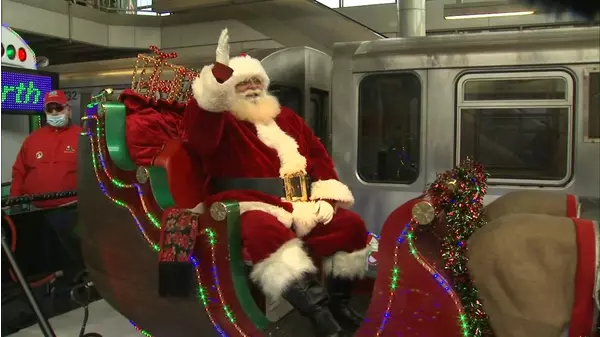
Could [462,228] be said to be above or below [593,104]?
below

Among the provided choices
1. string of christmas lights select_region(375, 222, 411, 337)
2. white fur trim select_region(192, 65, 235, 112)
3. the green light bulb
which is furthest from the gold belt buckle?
the green light bulb

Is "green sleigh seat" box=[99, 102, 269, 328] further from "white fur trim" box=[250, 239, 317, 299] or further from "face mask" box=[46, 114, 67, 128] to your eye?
"face mask" box=[46, 114, 67, 128]

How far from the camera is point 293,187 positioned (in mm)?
1876

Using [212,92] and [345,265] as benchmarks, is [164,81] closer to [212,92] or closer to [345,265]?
[212,92]

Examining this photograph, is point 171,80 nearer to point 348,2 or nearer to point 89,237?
point 89,237

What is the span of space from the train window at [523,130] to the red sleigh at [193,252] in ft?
1.23

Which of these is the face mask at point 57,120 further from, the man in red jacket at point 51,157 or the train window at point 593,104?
the train window at point 593,104

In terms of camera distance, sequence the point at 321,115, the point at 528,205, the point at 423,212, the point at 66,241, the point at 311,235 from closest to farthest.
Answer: the point at 423,212 < the point at 528,205 < the point at 311,235 < the point at 321,115 < the point at 66,241

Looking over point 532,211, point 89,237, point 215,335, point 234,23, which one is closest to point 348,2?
point 234,23

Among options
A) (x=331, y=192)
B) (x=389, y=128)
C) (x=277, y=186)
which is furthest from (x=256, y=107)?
(x=389, y=128)

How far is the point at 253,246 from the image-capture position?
1598 millimetres

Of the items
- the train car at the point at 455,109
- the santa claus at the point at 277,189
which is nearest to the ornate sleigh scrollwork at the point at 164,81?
the train car at the point at 455,109

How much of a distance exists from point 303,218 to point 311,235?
89mm

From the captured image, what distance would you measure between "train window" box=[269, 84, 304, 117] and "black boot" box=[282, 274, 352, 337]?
662mm
